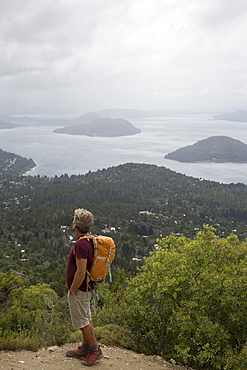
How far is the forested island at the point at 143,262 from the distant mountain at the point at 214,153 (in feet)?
160

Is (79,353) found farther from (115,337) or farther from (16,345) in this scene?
(115,337)

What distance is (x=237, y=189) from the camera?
95062 mm

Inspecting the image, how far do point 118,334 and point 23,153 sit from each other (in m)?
171

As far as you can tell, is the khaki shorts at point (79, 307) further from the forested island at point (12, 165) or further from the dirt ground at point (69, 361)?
the forested island at point (12, 165)

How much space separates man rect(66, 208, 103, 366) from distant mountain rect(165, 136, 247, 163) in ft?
509

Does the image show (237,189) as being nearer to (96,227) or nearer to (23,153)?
(96,227)

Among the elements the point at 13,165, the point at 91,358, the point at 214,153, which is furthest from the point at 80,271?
the point at 214,153

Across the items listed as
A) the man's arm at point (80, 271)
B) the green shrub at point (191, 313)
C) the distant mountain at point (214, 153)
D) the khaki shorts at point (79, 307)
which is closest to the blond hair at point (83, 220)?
the man's arm at point (80, 271)

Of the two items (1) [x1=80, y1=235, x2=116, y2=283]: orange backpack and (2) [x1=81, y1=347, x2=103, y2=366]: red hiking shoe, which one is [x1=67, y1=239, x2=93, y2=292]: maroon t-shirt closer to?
(1) [x1=80, y1=235, x2=116, y2=283]: orange backpack

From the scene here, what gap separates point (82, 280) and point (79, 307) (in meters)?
0.54

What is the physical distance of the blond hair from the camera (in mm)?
3965

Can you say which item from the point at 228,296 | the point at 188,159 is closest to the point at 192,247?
the point at 228,296

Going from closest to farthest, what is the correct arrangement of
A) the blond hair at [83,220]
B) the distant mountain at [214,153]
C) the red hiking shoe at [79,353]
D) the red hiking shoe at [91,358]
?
1. the blond hair at [83,220]
2. the red hiking shoe at [91,358]
3. the red hiking shoe at [79,353]
4. the distant mountain at [214,153]

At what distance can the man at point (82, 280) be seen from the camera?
386cm
